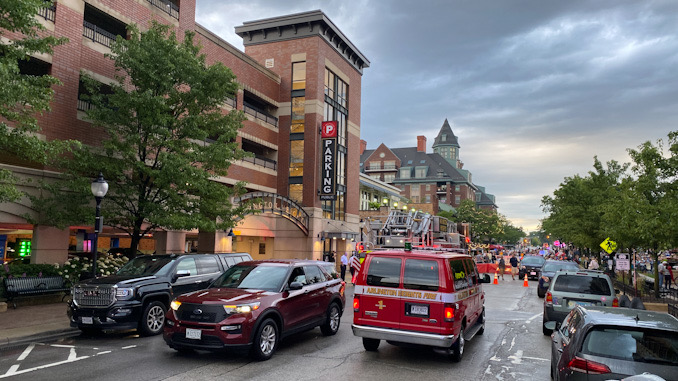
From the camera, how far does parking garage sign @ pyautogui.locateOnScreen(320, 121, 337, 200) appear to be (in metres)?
35.5

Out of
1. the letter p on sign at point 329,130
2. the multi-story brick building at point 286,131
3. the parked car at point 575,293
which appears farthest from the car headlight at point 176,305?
the letter p on sign at point 329,130

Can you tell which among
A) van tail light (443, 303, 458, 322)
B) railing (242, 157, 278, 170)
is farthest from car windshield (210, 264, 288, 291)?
railing (242, 157, 278, 170)

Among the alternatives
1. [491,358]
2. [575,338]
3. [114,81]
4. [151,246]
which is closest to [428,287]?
[491,358]

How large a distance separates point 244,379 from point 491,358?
4893 millimetres

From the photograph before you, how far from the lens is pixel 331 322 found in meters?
11.7

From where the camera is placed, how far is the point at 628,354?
5.20 meters

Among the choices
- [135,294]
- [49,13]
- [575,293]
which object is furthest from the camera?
[49,13]

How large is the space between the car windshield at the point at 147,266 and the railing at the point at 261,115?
21.1 m

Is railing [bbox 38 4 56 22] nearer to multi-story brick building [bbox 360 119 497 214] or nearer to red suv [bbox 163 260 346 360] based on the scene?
red suv [bbox 163 260 346 360]

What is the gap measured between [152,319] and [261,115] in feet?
80.8

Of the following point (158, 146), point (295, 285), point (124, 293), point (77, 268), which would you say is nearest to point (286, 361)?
point (295, 285)

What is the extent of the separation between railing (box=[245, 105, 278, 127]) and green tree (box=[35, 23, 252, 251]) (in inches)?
566

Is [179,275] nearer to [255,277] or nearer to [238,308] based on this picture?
[255,277]

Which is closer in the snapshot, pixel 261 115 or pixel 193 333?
pixel 193 333
